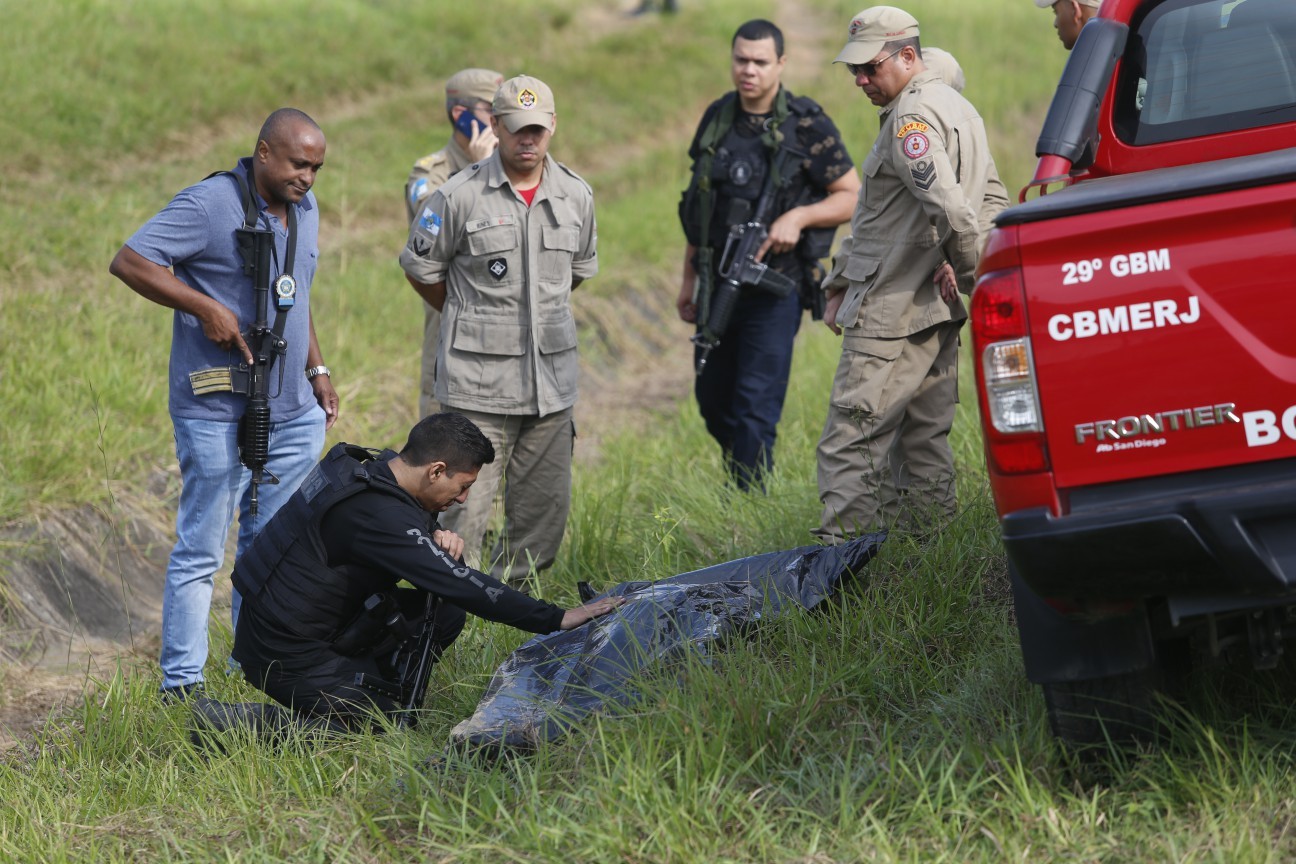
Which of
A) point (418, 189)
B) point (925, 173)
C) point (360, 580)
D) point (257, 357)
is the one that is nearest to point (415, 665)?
point (360, 580)

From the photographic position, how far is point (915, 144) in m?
4.11

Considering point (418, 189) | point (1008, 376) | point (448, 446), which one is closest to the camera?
point (1008, 376)

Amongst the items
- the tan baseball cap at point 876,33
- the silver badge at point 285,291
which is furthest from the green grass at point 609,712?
the tan baseball cap at point 876,33

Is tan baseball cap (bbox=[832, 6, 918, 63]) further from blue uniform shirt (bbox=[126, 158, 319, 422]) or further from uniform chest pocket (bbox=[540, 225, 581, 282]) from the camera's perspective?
blue uniform shirt (bbox=[126, 158, 319, 422])

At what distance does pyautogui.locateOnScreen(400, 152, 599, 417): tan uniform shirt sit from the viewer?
4871 mm

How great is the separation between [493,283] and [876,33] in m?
1.53

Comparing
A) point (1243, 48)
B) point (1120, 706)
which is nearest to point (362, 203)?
point (1243, 48)

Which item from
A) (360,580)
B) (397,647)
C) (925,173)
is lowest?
(397,647)

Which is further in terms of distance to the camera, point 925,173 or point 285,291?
point 285,291

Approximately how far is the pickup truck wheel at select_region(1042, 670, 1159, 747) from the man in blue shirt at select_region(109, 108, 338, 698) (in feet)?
8.71

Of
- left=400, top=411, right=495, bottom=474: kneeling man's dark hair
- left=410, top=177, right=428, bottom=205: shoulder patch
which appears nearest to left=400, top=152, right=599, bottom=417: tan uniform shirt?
left=410, top=177, right=428, bottom=205: shoulder patch

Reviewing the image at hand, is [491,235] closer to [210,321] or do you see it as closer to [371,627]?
[210,321]

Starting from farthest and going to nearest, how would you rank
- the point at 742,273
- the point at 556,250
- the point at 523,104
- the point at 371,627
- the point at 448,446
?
1. the point at 742,273
2. the point at 556,250
3. the point at 523,104
4. the point at 371,627
5. the point at 448,446

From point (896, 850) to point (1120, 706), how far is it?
56cm
